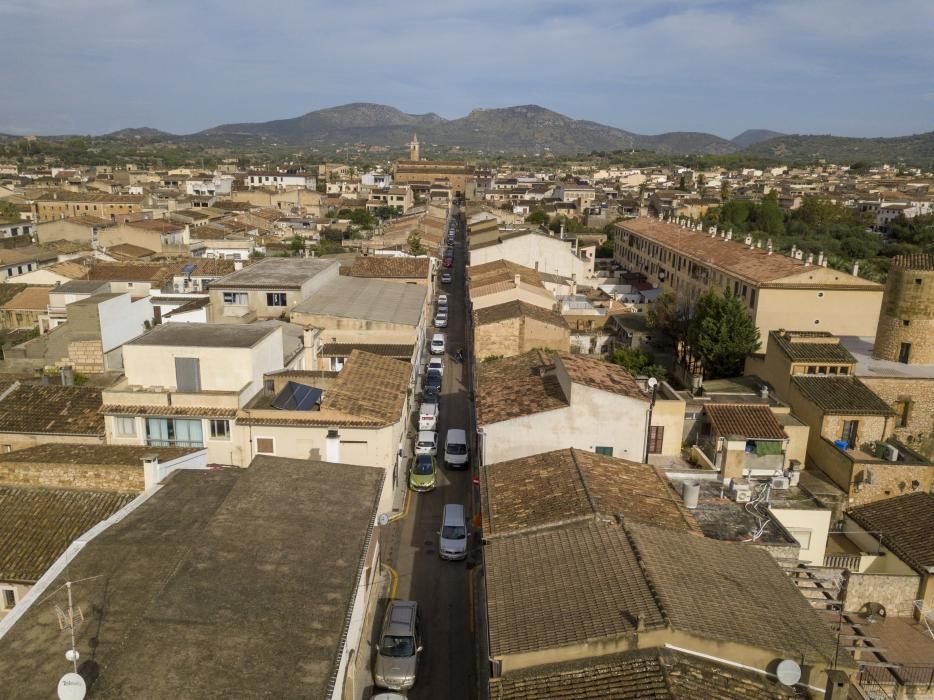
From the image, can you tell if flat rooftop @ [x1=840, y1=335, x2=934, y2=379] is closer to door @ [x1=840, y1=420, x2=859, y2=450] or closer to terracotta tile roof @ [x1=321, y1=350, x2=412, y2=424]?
door @ [x1=840, y1=420, x2=859, y2=450]

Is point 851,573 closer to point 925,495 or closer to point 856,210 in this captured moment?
point 925,495

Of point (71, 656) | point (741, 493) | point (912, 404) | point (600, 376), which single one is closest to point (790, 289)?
point (912, 404)

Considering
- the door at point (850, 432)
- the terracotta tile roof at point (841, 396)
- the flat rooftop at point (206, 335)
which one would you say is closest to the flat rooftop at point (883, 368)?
the terracotta tile roof at point (841, 396)

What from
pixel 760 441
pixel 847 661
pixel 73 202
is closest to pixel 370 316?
pixel 760 441

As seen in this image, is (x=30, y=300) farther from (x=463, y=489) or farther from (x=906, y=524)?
(x=906, y=524)

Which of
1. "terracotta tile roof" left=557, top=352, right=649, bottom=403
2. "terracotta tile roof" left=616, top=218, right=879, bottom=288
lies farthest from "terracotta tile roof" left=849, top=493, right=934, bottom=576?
"terracotta tile roof" left=616, top=218, right=879, bottom=288

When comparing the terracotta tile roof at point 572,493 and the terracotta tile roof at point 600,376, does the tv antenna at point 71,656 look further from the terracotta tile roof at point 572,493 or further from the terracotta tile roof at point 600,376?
the terracotta tile roof at point 600,376
